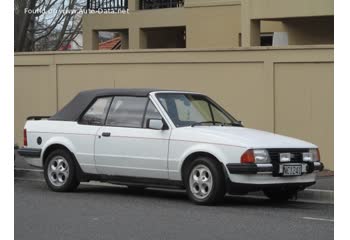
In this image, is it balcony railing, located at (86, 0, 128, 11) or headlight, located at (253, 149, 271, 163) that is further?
balcony railing, located at (86, 0, 128, 11)

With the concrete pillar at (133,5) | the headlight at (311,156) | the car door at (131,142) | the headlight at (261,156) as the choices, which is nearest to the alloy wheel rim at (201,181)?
the car door at (131,142)

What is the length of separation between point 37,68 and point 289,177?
10.1 metres

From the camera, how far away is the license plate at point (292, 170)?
386 inches

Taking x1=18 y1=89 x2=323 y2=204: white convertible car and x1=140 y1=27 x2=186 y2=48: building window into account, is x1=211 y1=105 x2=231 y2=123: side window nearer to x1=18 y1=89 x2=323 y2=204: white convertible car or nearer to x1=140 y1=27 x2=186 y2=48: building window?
x1=18 y1=89 x2=323 y2=204: white convertible car

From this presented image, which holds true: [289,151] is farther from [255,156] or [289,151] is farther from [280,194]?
[280,194]

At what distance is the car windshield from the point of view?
34.7 feet

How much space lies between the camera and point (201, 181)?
991 centimetres

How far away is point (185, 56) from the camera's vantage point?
620 inches

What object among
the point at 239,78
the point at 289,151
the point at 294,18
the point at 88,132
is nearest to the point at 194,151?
the point at 289,151

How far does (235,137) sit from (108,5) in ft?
50.4

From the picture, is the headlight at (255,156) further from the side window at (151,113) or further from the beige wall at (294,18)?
the beige wall at (294,18)

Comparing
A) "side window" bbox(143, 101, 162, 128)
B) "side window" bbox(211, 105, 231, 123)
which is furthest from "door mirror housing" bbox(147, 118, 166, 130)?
"side window" bbox(211, 105, 231, 123)
